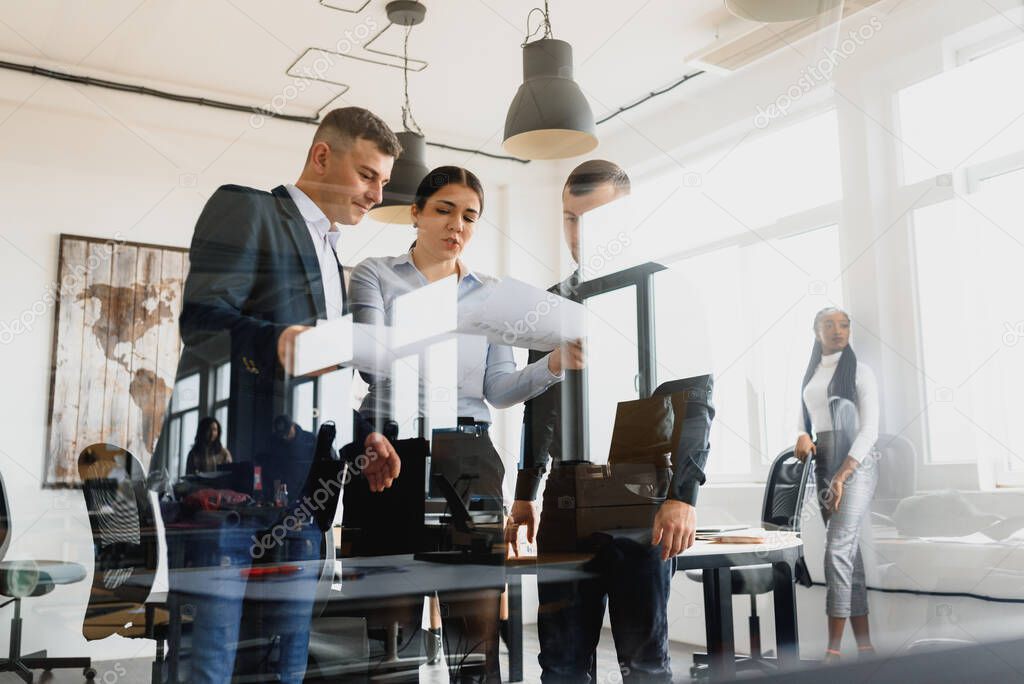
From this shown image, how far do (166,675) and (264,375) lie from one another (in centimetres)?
44

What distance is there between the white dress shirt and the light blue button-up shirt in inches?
1.0

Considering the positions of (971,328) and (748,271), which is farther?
(971,328)

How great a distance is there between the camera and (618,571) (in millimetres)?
1574

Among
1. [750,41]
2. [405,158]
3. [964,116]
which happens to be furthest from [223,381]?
[964,116]

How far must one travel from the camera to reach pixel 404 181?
4.47ft

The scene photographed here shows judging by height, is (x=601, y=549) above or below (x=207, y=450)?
below

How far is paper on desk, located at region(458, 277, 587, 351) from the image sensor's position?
142cm

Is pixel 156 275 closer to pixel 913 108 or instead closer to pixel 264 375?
pixel 264 375

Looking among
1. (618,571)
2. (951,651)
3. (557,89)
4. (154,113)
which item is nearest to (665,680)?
(618,571)

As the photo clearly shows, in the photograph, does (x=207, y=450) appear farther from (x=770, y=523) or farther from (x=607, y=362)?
(x=770, y=523)

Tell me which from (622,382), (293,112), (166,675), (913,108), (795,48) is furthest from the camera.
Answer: (913,108)

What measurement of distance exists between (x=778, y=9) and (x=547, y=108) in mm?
689

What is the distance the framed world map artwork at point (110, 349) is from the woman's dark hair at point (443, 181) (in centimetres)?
41

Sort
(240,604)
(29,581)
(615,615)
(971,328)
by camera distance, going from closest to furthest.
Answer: (29,581) → (240,604) → (615,615) → (971,328)
